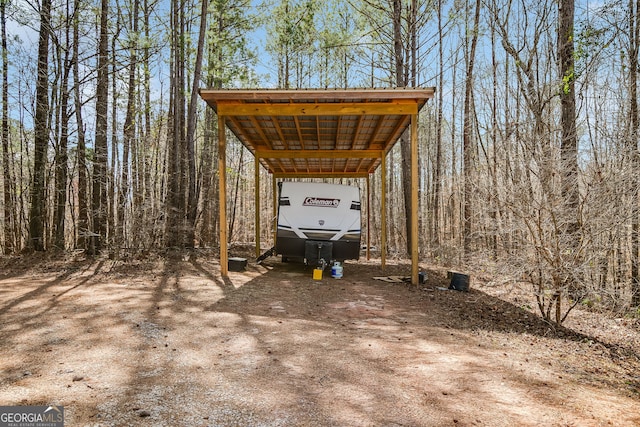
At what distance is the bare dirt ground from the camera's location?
2.61 m

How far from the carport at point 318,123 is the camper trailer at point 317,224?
1.53m

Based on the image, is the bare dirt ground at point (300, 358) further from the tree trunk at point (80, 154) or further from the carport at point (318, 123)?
the tree trunk at point (80, 154)

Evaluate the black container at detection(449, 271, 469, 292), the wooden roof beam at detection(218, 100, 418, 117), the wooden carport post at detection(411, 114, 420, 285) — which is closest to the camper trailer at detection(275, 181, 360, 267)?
the wooden carport post at detection(411, 114, 420, 285)

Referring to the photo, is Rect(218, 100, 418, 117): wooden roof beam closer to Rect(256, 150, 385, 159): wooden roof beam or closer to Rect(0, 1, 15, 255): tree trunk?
Rect(256, 150, 385, 159): wooden roof beam

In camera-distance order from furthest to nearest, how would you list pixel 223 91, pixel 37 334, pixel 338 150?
pixel 338 150 < pixel 223 91 < pixel 37 334

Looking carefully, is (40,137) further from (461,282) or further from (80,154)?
(461,282)

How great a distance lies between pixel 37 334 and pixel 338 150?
874cm

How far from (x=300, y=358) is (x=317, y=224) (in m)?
5.48

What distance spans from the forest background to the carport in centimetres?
194

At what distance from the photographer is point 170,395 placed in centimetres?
277

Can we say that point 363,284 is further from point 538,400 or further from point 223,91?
point 538,400

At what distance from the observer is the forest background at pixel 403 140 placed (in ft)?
17.2

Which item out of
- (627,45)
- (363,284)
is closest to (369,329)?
(363,284)

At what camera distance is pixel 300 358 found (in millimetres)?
3686
